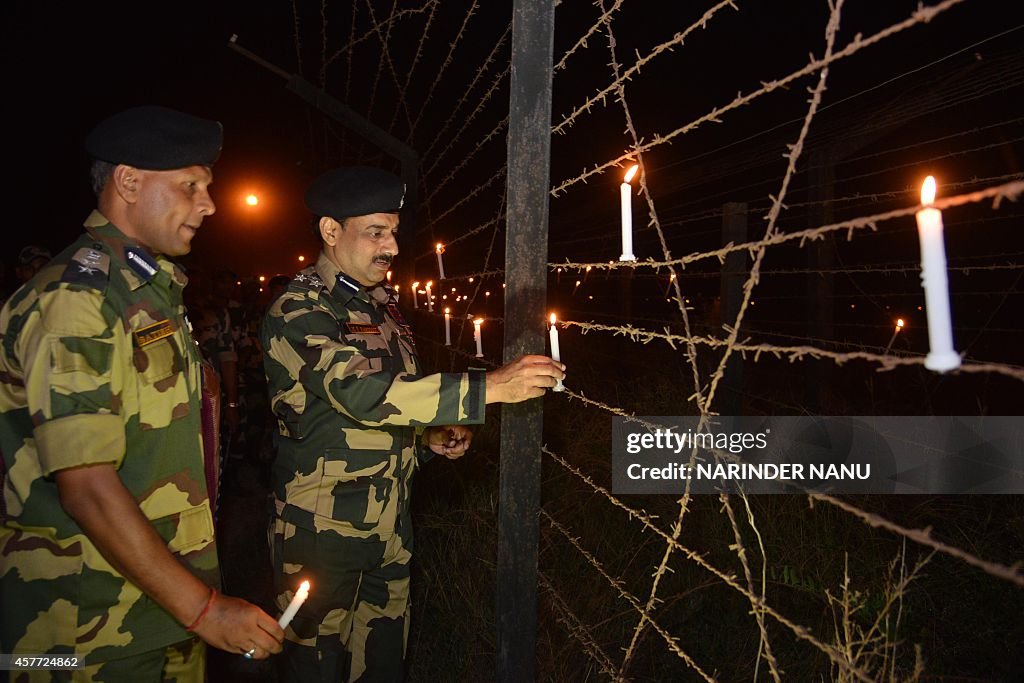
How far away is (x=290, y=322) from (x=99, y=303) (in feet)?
2.04

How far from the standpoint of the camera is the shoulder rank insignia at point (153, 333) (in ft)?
4.92

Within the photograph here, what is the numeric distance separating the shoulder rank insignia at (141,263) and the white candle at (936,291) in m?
1.50

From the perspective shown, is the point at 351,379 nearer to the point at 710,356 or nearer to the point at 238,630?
the point at 238,630

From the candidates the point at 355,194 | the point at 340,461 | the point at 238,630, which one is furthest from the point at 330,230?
the point at 238,630

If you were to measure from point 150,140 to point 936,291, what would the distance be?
61.0 inches

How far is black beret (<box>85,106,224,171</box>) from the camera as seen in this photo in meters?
1.52

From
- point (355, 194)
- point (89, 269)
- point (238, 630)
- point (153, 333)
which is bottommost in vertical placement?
point (238, 630)

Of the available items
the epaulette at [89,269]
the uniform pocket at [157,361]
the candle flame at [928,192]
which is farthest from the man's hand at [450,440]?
the candle flame at [928,192]

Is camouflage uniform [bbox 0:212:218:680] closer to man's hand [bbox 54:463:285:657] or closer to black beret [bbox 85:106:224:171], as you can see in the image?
man's hand [bbox 54:463:285:657]

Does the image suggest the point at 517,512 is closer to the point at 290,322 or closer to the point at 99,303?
the point at 290,322

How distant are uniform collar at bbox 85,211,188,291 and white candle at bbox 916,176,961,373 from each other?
4.95 feet

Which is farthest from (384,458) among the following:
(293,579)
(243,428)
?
(243,428)

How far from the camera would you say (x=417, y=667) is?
2830mm

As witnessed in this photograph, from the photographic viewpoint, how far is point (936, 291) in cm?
65
